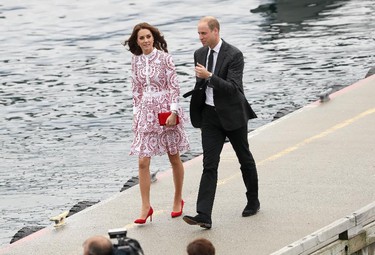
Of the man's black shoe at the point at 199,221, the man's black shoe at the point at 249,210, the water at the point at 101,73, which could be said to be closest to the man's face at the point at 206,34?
the man's black shoe at the point at 199,221

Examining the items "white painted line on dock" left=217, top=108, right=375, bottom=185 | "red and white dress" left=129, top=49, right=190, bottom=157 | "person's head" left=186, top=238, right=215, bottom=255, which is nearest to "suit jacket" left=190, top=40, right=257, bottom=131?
"red and white dress" left=129, top=49, right=190, bottom=157

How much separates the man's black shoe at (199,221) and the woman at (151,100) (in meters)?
0.60

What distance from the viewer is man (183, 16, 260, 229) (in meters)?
11.9

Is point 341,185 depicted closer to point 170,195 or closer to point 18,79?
point 170,195

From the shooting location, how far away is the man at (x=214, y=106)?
38.9ft

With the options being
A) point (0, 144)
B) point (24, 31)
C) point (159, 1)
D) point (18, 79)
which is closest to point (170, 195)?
point (0, 144)

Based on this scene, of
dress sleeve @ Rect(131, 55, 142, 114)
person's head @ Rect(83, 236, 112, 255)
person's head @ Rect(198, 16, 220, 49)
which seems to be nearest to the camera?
person's head @ Rect(83, 236, 112, 255)

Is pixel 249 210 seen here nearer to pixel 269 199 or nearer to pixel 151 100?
pixel 269 199

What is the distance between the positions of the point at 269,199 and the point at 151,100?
5.20 feet

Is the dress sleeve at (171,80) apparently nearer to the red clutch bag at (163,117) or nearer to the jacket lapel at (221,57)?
the red clutch bag at (163,117)

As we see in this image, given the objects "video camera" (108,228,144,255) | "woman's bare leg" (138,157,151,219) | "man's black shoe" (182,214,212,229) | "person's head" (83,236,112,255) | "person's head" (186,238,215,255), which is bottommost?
"man's black shoe" (182,214,212,229)

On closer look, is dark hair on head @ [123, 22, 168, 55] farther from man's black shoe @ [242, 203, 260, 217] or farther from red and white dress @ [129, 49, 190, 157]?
man's black shoe @ [242, 203, 260, 217]

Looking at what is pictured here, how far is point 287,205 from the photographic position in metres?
12.8

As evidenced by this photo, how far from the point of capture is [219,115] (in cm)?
1191
